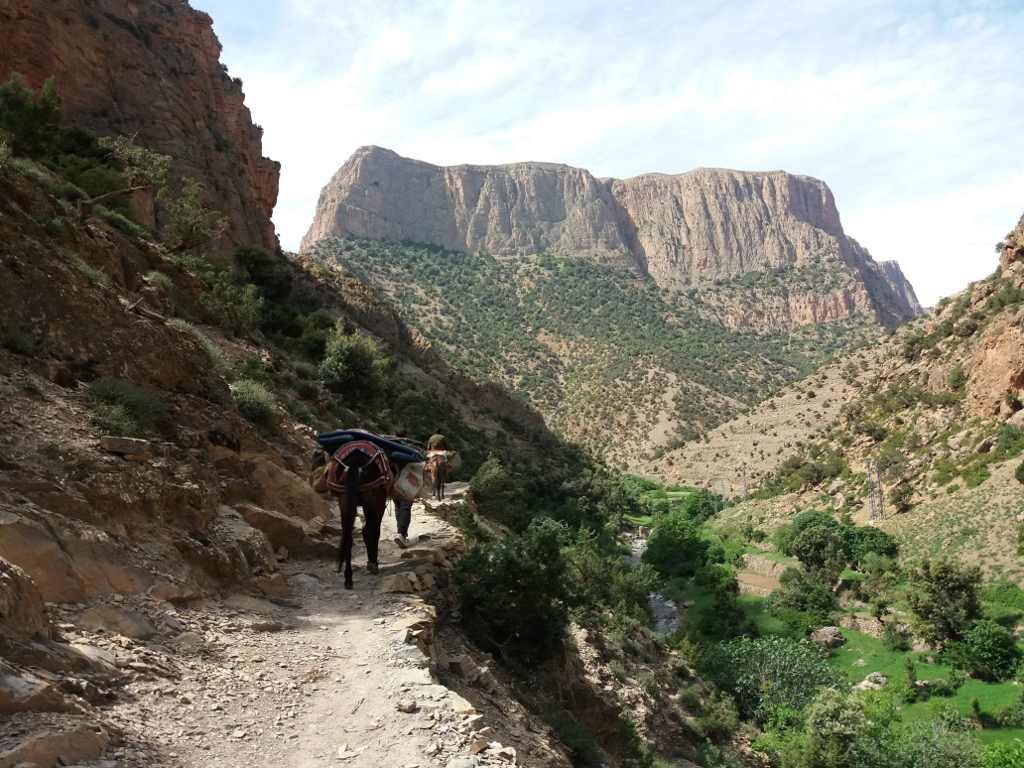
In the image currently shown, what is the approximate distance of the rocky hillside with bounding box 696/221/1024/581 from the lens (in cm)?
4122

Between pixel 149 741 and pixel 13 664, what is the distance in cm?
86

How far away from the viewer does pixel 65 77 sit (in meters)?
36.0

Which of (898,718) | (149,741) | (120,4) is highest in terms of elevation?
(120,4)

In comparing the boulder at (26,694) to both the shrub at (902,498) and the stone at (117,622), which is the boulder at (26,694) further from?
the shrub at (902,498)

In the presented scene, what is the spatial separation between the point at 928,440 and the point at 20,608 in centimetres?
5455

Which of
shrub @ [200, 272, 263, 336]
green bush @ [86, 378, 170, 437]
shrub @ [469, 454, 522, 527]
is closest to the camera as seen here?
green bush @ [86, 378, 170, 437]

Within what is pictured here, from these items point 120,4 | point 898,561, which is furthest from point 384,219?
point 898,561

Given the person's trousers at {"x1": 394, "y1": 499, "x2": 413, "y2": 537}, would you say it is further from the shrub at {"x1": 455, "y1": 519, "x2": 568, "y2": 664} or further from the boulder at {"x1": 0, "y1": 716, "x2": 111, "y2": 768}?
the boulder at {"x1": 0, "y1": 716, "x2": 111, "y2": 768}

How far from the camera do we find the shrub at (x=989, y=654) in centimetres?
3084

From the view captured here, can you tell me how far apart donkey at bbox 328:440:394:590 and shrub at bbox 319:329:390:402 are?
1861cm

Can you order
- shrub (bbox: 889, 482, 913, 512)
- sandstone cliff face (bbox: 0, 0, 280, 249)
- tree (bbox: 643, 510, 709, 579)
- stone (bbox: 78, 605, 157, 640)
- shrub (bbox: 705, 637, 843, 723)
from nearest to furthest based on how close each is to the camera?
stone (bbox: 78, 605, 157, 640) → shrub (bbox: 705, 637, 843, 723) → sandstone cliff face (bbox: 0, 0, 280, 249) → shrub (bbox: 889, 482, 913, 512) → tree (bbox: 643, 510, 709, 579)

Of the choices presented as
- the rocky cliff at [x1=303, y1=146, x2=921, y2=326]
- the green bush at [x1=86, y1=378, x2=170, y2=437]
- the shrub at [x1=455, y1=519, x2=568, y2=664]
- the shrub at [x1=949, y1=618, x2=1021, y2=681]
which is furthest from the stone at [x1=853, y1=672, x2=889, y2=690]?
the rocky cliff at [x1=303, y1=146, x2=921, y2=326]

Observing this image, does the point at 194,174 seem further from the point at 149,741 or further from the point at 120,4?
the point at 149,741

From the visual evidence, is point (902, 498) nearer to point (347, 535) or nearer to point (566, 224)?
point (347, 535)
